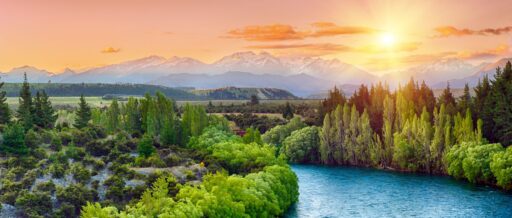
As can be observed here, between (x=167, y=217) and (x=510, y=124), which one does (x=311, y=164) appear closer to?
(x=510, y=124)

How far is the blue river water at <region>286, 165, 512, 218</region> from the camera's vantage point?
282 feet

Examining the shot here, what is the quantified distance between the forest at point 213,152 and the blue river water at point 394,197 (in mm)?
4420

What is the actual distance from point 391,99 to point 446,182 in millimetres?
39139

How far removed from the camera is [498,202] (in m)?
91.3

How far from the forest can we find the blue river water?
174 inches

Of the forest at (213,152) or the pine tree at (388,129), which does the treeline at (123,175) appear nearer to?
the forest at (213,152)

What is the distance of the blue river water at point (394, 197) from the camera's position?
86.1 metres

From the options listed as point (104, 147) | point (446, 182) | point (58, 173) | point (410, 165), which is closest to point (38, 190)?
point (58, 173)

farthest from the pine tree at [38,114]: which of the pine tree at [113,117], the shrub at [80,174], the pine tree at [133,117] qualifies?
the pine tree at [113,117]

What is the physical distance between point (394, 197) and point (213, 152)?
31.3 m

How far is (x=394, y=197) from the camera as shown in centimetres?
9800

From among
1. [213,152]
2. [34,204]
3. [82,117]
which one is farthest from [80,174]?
[82,117]

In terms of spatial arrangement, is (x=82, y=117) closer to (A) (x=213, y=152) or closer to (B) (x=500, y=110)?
(A) (x=213, y=152)

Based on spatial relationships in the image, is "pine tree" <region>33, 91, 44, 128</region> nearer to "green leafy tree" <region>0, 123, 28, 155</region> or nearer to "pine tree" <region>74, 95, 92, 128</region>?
"pine tree" <region>74, 95, 92, 128</region>
